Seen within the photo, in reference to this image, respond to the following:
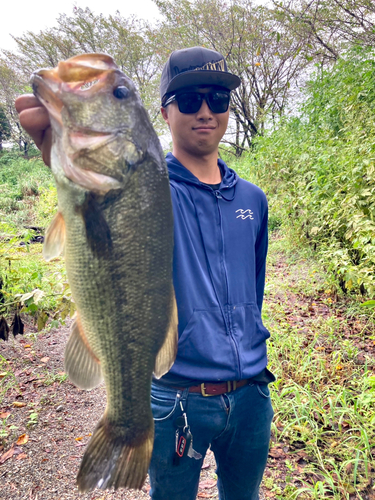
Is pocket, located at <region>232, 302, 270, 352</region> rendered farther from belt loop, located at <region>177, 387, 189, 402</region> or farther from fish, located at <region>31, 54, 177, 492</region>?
fish, located at <region>31, 54, 177, 492</region>

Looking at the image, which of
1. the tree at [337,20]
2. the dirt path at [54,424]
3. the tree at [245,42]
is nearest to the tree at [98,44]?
the tree at [245,42]

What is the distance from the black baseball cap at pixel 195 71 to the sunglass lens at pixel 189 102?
5 cm

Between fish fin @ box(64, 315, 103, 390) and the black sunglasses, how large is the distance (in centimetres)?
113

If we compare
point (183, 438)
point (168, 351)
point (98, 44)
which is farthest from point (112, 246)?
point (98, 44)

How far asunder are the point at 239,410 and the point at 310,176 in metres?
5.38

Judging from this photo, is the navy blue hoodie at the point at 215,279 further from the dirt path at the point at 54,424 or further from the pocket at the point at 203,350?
the dirt path at the point at 54,424

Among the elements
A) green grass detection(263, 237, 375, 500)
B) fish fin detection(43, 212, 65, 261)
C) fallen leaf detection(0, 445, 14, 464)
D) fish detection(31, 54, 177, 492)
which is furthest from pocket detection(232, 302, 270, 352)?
fallen leaf detection(0, 445, 14, 464)

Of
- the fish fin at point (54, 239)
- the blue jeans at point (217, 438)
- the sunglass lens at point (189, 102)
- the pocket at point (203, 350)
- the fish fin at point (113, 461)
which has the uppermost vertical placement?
the sunglass lens at point (189, 102)

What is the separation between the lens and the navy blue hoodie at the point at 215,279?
1.45m

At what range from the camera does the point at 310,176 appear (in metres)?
6.07

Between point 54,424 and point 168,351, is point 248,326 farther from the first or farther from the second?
point 54,424

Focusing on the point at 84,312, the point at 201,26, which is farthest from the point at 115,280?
the point at 201,26

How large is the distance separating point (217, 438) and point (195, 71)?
5.80 feet

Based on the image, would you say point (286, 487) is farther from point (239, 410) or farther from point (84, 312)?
point (84, 312)
